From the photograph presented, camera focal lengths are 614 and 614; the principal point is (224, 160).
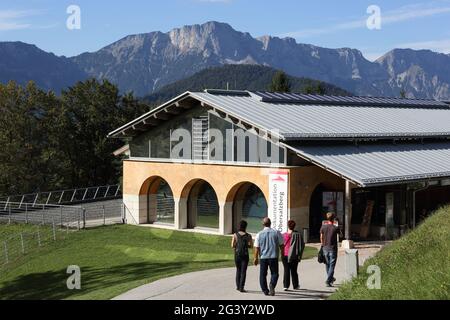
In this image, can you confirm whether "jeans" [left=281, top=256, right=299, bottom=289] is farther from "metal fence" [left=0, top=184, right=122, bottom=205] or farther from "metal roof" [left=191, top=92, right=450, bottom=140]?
"metal fence" [left=0, top=184, right=122, bottom=205]

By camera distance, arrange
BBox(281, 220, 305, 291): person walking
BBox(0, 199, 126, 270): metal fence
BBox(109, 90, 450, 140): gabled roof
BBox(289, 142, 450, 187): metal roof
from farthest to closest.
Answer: BBox(0, 199, 126, 270): metal fence → BBox(109, 90, 450, 140): gabled roof → BBox(289, 142, 450, 187): metal roof → BBox(281, 220, 305, 291): person walking

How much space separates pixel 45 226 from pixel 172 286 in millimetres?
17229

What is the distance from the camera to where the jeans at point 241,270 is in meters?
13.8

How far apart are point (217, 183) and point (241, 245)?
14.8 metres

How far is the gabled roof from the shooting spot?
26969mm

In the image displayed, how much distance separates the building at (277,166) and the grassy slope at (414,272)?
8.73 metres

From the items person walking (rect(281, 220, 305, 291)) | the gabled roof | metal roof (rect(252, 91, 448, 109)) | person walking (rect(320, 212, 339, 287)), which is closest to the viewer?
person walking (rect(281, 220, 305, 291))

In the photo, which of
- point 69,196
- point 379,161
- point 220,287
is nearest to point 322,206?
point 379,161

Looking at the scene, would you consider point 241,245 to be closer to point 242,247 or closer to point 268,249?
point 242,247

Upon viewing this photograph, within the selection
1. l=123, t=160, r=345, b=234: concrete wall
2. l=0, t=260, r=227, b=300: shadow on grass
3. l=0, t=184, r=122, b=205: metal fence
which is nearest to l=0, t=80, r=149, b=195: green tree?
l=0, t=184, r=122, b=205: metal fence

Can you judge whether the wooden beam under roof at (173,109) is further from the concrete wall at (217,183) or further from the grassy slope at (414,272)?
the grassy slope at (414,272)

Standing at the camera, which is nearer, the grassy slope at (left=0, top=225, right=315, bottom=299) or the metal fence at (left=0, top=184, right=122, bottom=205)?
the grassy slope at (left=0, top=225, right=315, bottom=299)

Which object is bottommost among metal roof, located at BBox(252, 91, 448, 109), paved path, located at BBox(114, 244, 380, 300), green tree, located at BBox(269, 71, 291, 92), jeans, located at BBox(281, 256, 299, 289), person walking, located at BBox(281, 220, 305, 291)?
paved path, located at BBox(114, 244, 380, 300)
